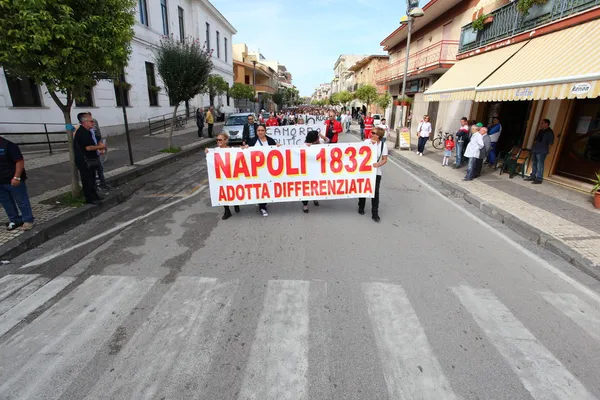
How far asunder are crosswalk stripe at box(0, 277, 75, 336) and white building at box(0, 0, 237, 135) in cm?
512

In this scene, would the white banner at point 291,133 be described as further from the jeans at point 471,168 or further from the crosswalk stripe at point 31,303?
the crosswalk stripe at point 31,303

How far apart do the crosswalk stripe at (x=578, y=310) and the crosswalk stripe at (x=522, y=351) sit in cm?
66

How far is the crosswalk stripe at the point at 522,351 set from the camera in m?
2.40

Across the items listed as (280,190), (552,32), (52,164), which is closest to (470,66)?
(552,32)

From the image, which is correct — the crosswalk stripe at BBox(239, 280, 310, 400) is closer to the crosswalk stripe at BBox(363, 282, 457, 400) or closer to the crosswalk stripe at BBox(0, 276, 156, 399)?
the crosswalk stripe at BBox(363, 282, 457, 400)

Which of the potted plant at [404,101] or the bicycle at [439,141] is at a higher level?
the potted plant at [404,101]

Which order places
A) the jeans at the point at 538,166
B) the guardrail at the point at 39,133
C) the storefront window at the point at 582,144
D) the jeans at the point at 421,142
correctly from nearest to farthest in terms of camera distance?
1. the storefront window at the point at 582,144
2. the jeans at the point at 538,166
3. the guardrail at the point at 39,133
4. the jeans at the point at 421,142

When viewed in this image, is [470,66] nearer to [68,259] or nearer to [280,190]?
[280,190]

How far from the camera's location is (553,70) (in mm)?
7512

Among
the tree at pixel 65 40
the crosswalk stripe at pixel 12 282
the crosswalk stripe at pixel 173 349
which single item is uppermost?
the tree at pixel 65 40

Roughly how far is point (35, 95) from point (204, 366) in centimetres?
1723

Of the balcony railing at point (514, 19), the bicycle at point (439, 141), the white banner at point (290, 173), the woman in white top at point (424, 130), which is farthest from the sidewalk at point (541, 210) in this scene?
the bicycle at point (439, 141)

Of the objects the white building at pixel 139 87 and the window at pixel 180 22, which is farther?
the window at pixel 180 22

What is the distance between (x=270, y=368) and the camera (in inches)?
101
